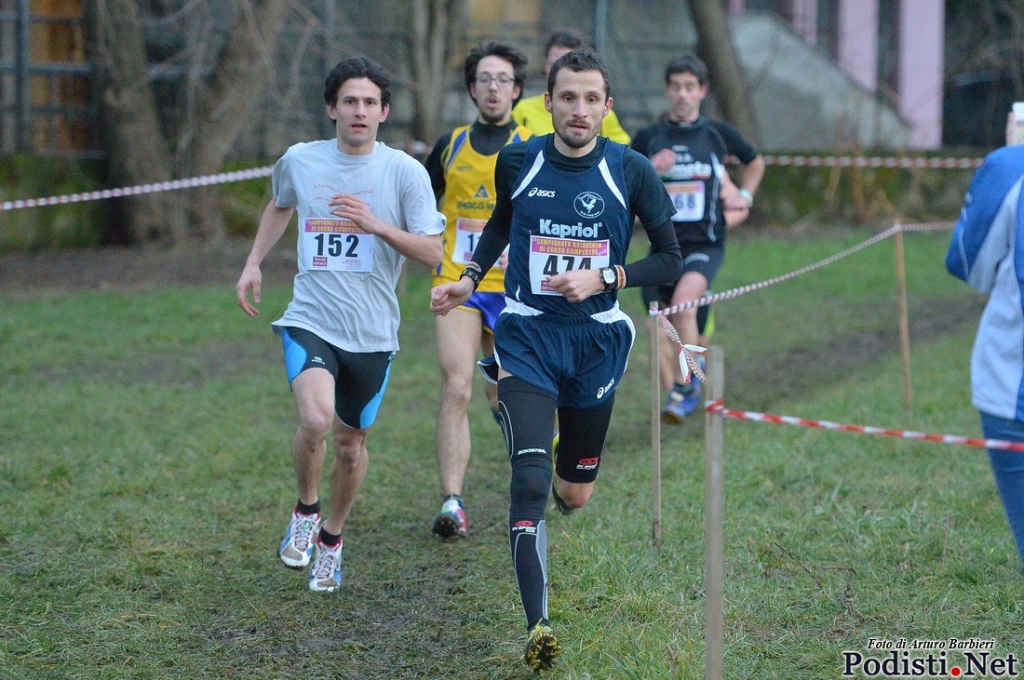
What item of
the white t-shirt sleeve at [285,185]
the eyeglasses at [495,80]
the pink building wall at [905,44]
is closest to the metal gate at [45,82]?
the eyeglasses at [495,80]

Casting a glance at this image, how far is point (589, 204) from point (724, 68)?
14.6m

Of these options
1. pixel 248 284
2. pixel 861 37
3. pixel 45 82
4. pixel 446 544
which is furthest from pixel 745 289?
pixel 861 37

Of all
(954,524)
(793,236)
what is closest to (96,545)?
(954,524)

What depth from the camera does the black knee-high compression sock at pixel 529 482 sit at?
4.26m

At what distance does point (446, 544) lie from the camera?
5980 millimetres

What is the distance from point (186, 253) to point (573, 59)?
1176cm

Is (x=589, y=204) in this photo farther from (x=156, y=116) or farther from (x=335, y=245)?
(x=156, y=116)

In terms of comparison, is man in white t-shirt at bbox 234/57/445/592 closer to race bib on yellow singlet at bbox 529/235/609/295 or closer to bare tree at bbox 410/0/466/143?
race bib on yellow singlet at bbox 529/235/609/295

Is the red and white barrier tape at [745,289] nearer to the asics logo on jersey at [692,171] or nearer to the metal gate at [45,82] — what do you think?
the asics logo on jersey at [692,171]

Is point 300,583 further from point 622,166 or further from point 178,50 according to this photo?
point 178,50

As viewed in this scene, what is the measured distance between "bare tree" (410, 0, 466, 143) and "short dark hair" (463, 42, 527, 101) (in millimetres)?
9282

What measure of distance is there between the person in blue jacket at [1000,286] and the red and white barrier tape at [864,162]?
14384 millimetres

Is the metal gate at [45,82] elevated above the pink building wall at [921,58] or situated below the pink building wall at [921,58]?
below

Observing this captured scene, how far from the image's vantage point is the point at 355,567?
223 inches
